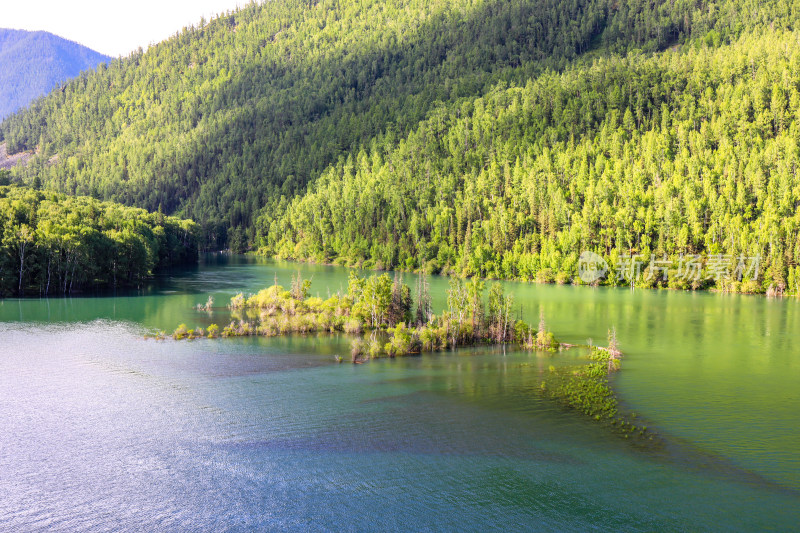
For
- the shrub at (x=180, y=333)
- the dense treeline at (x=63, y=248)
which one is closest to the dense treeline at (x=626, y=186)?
the dense treeline at (x=63, y=248)

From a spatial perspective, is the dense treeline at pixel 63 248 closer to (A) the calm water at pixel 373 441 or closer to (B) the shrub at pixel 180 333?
(A) the calm water at pixel 373 441

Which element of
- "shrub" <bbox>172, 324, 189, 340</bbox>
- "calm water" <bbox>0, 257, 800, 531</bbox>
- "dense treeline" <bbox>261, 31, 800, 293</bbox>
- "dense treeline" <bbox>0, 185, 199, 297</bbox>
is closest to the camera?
"calm water" <bbox>0, 257, 800, 531</bbox>

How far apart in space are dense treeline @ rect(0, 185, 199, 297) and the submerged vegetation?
36.7 meters

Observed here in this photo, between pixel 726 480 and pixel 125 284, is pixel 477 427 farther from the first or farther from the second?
pixel 125 284

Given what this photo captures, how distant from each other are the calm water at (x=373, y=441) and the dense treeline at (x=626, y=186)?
222 feet

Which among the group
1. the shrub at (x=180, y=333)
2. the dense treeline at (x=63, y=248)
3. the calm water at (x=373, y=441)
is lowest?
the calm water at (x=373, y=441)

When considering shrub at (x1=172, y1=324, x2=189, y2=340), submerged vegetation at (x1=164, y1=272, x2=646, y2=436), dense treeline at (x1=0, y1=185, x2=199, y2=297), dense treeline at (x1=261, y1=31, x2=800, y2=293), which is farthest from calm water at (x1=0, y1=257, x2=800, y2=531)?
dense treeline at (x1=261, y1=31, x2=800, y2=293)

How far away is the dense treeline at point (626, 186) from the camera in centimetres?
12638

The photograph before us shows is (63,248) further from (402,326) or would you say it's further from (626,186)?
(626,186)

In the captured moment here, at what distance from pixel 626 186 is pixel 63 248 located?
11540cm

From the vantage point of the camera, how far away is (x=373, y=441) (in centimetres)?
3544

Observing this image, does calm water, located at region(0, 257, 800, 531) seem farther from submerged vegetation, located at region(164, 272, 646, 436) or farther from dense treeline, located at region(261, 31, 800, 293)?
dense treeline, located at region(261, 31, 800, 293)

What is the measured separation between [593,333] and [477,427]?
35.9 metres

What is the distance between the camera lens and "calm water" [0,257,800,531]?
27828 millimetres
